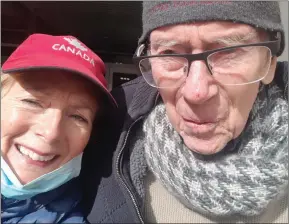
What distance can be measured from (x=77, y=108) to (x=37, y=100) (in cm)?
11

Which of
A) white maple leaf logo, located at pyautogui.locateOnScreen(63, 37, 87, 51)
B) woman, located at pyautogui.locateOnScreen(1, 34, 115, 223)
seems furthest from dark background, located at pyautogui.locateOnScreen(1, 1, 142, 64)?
woman, located at pyautogui.locateOnScreen(1, 34, 115, 223)

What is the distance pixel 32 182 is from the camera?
3.23ft

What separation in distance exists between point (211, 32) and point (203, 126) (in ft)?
0.80

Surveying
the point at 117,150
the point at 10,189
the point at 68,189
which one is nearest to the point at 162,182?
the point at 117,150

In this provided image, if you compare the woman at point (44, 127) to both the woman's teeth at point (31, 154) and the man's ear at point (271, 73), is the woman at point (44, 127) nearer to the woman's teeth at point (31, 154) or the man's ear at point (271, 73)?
the woman's teeth at point (31, 154)

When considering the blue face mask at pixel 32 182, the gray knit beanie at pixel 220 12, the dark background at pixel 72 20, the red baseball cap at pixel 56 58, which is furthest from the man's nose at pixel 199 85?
the dark background at pixel 72 20

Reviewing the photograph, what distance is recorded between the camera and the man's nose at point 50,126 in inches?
37.7

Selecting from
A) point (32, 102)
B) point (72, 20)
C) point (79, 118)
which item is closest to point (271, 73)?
point (79, 118)

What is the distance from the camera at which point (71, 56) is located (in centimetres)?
104

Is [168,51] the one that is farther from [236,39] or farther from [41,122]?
[41,122]

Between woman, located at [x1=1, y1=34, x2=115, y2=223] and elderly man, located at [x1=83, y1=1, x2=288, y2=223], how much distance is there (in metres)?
0.12

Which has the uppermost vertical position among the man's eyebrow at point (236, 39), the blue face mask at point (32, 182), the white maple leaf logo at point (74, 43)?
the white maple leaf logo at point (74, 43)

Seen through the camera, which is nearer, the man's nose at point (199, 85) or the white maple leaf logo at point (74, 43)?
the man's nose at point (199, 85)

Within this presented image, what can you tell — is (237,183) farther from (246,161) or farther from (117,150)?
(117,150)
